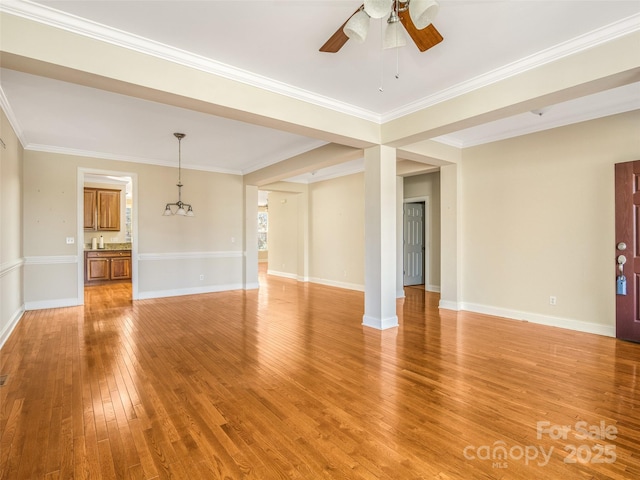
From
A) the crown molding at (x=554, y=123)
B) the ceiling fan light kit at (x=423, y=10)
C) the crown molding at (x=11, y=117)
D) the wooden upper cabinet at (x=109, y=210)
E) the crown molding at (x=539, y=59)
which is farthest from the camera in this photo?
the wooden upper cabinet at (x=109, y=210)

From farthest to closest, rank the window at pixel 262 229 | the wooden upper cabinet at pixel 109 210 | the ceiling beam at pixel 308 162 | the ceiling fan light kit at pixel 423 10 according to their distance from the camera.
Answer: the window at pixel 262 229 < the wooden upper cabinet at pixel 109 210 < the ceiling beam at pixel 308 162 < the ceiling fan light kit at pixel 423 10

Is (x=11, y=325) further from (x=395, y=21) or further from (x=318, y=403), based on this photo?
(x=395, y=21)

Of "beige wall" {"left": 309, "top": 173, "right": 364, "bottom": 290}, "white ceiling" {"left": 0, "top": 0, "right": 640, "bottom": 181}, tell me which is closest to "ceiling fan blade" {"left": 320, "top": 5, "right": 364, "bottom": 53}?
"white ceiling" {"left": 0, "top": 0, "right": 640, "bottom": 181}

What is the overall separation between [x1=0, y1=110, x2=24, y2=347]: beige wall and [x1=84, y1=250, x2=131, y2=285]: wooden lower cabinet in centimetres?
367

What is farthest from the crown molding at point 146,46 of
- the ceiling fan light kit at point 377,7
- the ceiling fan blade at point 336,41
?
the ceiling fan light kit at point 377,7

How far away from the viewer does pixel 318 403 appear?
2.54 metres

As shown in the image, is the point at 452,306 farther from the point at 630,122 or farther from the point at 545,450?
the point at 545,450

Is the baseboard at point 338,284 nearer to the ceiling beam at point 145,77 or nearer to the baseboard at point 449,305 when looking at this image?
the baseboard at point 449,305

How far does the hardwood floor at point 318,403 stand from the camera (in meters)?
1.87

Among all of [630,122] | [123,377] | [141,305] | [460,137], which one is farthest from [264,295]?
[630,122]

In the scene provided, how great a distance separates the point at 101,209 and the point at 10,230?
17.0 ft

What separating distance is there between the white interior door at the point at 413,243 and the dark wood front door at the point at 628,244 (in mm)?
4505

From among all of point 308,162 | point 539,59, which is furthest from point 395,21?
point 308,162

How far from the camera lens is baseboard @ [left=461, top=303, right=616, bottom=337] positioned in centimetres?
417
